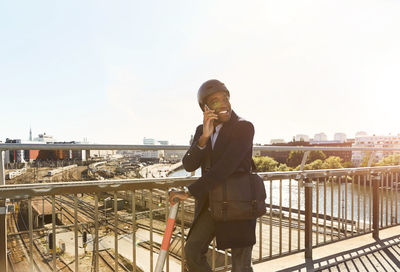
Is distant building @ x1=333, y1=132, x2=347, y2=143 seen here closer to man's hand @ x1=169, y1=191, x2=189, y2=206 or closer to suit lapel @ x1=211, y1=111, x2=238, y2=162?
suit lapel @ x1=211, y1=111, x2=238, y2=162

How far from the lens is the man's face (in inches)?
82.0

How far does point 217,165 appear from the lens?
1.88 metres

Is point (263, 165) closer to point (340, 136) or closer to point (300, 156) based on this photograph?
point (300, 156)

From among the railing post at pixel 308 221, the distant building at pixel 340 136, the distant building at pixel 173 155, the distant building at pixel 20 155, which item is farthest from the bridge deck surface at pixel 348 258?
the distant building at pixel 340 136

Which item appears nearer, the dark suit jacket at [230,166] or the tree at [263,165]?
the dark suit jacket at [230,166]

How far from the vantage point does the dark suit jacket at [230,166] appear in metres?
1.89

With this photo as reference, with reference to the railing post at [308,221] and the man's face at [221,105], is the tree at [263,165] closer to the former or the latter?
the railing post at [308,221]

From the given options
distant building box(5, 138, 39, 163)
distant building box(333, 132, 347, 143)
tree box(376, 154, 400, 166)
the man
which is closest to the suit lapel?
the man

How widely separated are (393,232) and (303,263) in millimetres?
2306

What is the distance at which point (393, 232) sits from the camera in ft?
15.9

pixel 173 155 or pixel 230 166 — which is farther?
pixel 173 155

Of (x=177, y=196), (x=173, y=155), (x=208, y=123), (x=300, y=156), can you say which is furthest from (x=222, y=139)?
(x=300, y=156)

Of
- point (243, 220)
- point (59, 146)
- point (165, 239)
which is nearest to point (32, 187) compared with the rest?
point (59, 146)

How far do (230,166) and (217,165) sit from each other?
9 cm
